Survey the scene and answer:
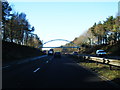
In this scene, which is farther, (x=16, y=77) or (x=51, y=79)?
(x=16, y=77)

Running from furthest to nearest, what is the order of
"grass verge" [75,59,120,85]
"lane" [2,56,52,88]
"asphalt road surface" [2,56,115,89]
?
"grass verge" [75,59,120,85] → "lane" [2,56,52,88] → "asphalt road surface" [2,56,115,89]

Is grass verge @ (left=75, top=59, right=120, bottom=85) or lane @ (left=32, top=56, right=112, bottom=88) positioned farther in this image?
grass verge @ (left=75, top=59, right=120, bottom=85)

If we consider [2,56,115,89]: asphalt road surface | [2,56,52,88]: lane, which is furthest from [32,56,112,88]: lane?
[2,56,52,88]: lane

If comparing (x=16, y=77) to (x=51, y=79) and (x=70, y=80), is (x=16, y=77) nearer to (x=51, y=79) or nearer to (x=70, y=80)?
(x=51, y=79)

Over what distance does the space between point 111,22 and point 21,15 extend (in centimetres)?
3448

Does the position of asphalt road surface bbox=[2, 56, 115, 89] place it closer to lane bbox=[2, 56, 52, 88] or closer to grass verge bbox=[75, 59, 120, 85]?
lane bbox=[2, 56, 52, 88]

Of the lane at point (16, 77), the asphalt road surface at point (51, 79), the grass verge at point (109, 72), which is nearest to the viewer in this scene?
the asphalt road surface at point (51, 79)

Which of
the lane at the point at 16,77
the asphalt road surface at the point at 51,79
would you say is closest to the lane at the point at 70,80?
the asphalt road surface at the point at 51,79

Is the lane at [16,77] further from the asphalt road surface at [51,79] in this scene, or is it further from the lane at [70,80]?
the lane at [70,80]

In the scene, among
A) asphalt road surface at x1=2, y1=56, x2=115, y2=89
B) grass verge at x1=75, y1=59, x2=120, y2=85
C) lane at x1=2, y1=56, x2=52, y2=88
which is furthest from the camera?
grass verge at x1=75, y1=59, x2=120, y2=85

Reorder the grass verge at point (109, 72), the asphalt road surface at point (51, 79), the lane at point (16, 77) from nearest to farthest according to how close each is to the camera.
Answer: the asphalt road surface at point (51, 79)
the lane at point (16, 77)
the grass verge at point (109, 72)

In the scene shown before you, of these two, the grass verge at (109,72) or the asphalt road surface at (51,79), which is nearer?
the asphalt road surface at (51,79)

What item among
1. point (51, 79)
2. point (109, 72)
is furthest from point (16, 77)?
point (109, 72)

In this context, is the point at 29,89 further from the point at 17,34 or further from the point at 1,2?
the point at 17,34
